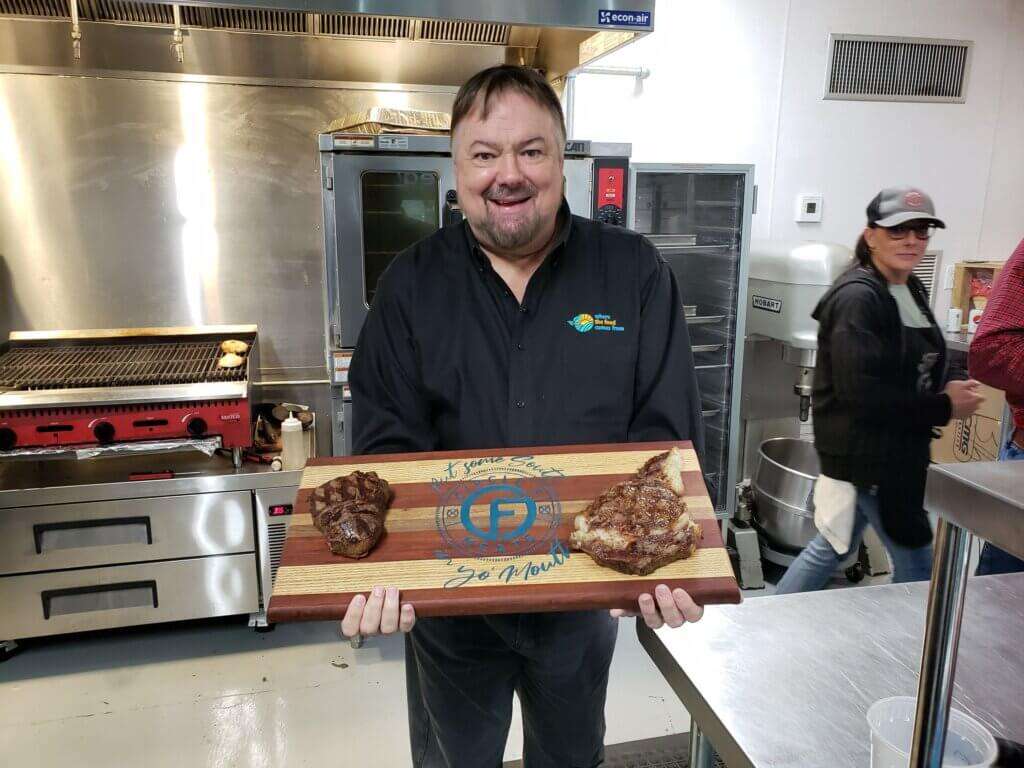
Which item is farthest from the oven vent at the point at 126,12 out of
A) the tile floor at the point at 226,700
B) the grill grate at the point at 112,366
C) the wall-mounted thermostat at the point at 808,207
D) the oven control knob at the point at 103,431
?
the wall-mounted thermostat at the point at 808,207

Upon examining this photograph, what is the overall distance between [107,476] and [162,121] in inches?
59.8

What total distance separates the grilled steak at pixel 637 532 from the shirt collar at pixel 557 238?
22.9 inches

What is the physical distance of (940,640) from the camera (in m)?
0.65

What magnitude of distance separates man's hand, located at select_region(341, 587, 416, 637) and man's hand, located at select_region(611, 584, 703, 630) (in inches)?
14.9

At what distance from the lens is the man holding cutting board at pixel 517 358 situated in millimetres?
1520

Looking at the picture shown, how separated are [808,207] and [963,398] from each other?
1.97m

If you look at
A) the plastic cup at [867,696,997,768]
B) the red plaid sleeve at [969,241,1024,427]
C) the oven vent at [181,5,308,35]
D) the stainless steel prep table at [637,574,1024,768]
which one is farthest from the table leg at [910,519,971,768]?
the oven vent at [181,5,308,35]

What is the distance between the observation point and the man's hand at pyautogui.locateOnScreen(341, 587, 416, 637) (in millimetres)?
1149

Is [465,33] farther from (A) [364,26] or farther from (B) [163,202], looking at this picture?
(B) [163,202]

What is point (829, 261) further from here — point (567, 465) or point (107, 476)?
point (107, 476)

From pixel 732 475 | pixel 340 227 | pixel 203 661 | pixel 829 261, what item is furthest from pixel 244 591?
pixel 829 261

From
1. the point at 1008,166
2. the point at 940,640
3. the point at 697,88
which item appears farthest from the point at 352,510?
the point at 1008,166

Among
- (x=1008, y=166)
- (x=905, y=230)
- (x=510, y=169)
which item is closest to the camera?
(x=510, y=169)

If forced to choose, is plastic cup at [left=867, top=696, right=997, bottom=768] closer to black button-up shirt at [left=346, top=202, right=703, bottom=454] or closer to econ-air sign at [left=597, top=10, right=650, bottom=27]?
black button-up shirt at [left=346, top=202, right=703, bottom=454]
